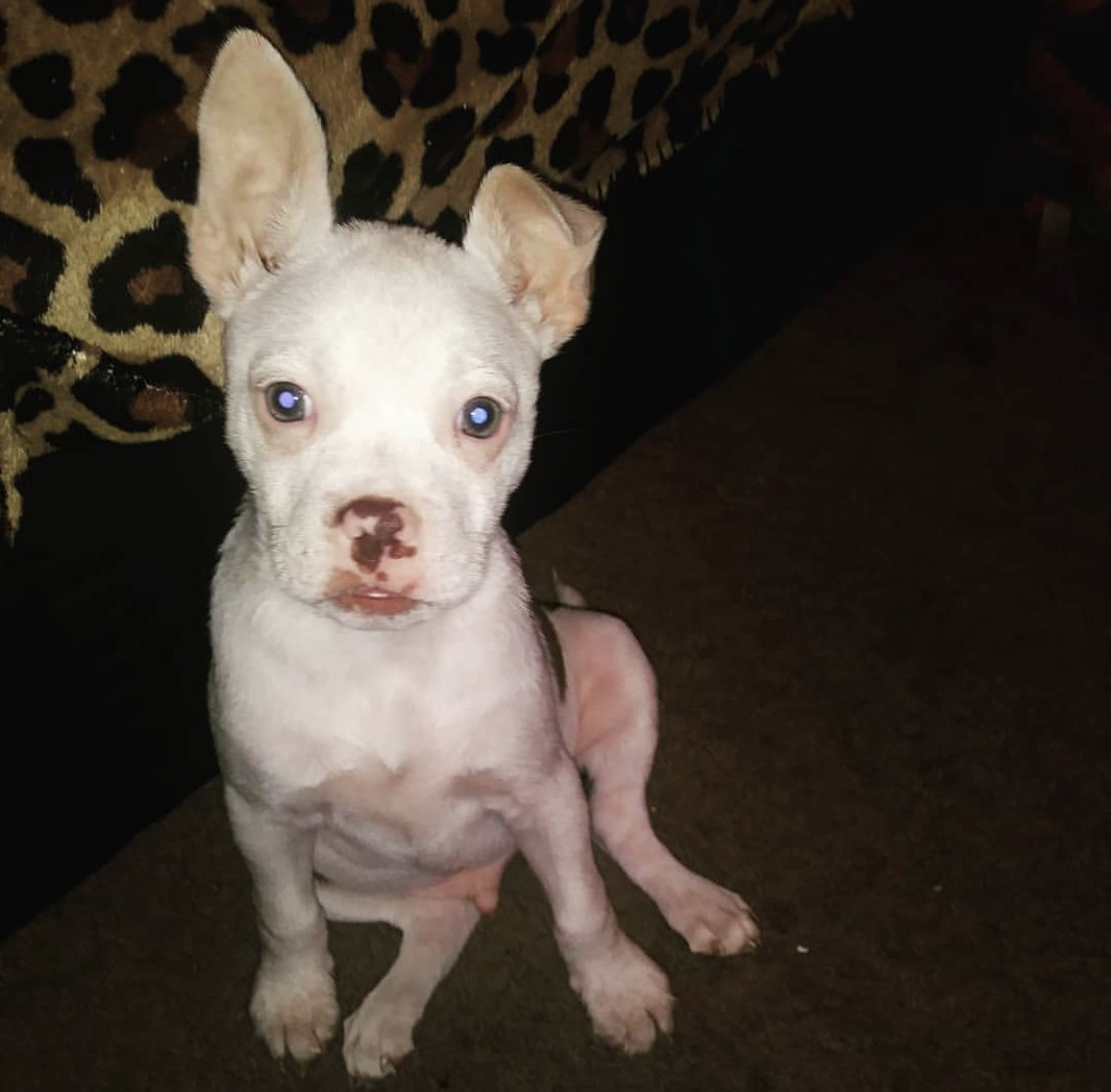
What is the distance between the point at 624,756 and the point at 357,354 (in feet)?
3.62

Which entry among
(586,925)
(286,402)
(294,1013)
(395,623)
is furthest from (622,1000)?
(286,402)

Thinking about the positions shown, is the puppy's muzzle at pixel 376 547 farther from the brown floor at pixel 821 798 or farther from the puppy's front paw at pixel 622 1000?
the brown floor at pixel 821 798

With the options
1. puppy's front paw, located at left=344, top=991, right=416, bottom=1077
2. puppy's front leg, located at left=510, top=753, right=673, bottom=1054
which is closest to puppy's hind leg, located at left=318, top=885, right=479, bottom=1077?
puppy's front paw, located at left=344, top=991, right=416, bottom=1077

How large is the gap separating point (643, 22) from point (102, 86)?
1.01 meters

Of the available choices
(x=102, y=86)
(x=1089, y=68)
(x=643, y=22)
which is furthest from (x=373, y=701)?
(x=1089, y=68)

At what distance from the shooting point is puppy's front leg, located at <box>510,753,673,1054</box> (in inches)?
72.9

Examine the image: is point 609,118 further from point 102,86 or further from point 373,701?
point 373,701

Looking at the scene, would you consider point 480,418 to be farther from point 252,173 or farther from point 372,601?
point 252,173

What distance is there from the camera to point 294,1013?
202 centimetres

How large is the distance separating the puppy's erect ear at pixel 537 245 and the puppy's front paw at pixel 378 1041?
117 centimetres

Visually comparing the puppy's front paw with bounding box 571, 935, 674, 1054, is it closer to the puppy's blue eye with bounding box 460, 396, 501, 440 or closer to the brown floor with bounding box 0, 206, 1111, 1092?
the brown floor with bounding box 0, 206, 1111, 1092

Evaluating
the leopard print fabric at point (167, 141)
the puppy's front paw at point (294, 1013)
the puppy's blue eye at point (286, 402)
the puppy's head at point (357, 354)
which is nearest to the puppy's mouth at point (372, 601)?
the puppy's head at point (357, 354)

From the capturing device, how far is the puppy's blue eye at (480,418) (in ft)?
4.81

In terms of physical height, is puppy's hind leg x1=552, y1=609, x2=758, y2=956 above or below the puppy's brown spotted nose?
below
